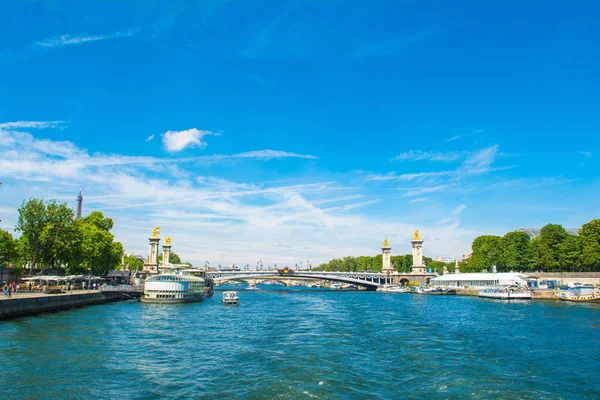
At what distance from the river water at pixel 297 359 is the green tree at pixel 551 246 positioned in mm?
59605

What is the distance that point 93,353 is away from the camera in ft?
98.0

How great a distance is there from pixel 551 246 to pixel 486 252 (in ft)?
96.3

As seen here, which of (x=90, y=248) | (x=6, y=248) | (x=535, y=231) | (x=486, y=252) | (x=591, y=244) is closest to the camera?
(x=6, y=248)

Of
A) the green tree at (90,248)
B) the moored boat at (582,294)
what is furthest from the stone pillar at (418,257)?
the green tree at (90,248)

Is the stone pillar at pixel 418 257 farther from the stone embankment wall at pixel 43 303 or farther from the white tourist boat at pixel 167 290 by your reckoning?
the stone embankment wall at pixel 43 303

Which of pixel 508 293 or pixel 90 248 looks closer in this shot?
pixel 90 248

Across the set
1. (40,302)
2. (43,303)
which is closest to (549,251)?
(43,303)

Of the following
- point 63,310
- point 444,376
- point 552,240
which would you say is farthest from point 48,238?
point 552,240

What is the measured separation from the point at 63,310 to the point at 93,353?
31.4 metres

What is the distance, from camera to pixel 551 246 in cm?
10538

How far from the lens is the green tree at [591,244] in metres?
90.6

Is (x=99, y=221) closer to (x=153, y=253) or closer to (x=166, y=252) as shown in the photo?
(x=153, y=253)

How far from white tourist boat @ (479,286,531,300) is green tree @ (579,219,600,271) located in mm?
14692

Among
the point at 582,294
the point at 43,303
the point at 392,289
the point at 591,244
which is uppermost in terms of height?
the point at 591,244
